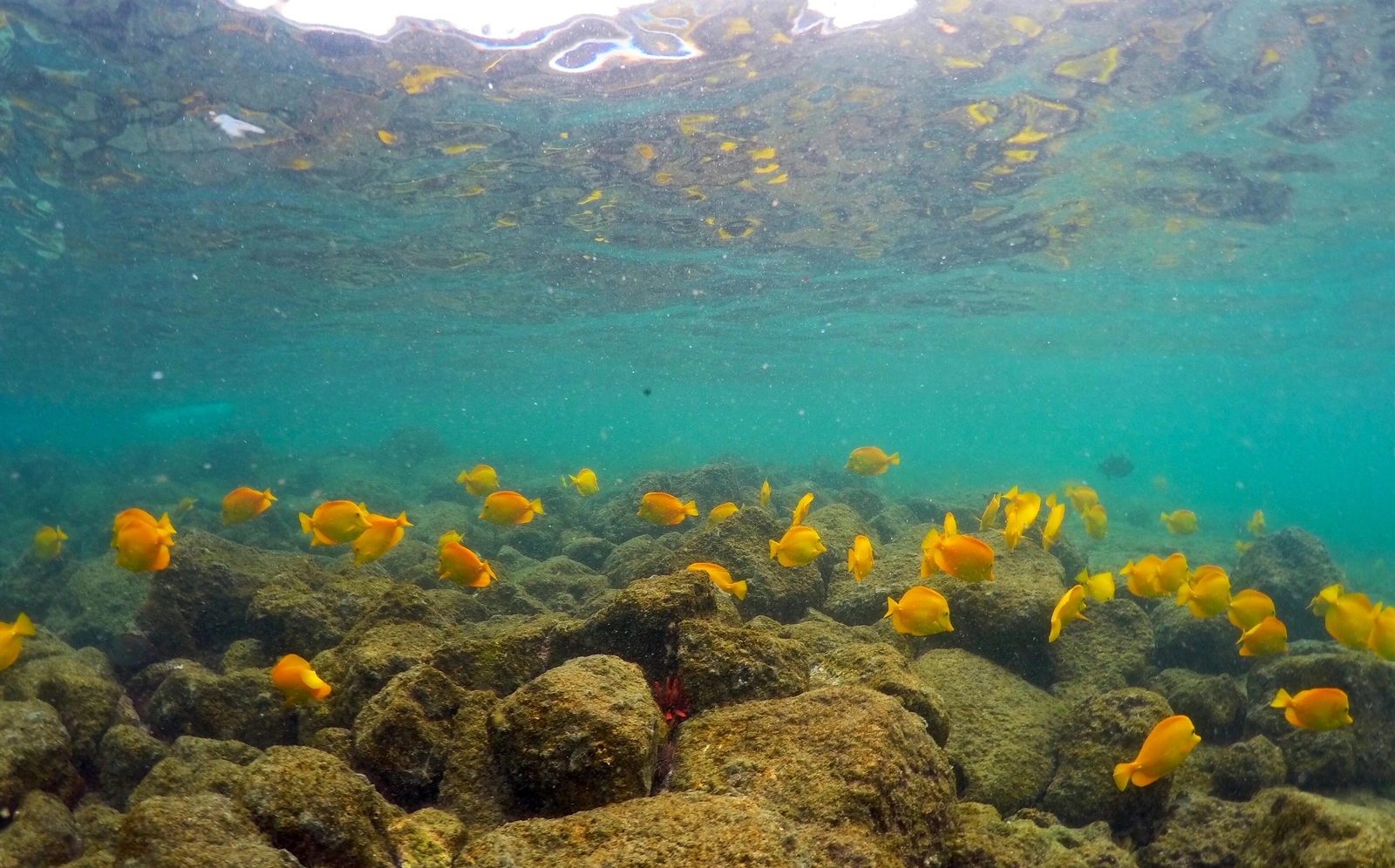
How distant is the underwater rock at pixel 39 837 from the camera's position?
357 centimetres

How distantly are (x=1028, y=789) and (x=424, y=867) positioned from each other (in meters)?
4.07

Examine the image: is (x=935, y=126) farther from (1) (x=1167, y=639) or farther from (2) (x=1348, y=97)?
(1) (x=1167, y=639)

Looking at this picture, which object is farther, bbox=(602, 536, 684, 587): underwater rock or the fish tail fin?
bbox=(602, 536, 684, 587): underwater rock

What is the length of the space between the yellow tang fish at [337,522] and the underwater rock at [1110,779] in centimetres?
606

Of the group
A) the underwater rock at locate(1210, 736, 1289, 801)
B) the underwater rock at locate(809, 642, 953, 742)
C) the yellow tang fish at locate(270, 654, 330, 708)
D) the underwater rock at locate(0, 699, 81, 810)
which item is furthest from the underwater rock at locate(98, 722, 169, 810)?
the underwater rock at locate(1210, 736, 1289, 801)

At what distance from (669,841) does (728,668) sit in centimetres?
153

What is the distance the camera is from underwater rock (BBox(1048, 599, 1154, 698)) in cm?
638

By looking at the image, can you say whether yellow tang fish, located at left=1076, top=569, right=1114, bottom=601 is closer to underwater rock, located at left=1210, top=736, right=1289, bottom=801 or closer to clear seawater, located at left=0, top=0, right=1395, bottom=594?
underwater rock, located at left=1210, top=736, right=1289, bottom=801

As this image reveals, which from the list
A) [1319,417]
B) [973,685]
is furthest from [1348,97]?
[1319,417]

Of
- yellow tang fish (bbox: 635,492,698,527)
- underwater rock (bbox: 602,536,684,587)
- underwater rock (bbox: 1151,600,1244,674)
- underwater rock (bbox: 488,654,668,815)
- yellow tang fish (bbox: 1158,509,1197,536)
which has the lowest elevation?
yellow tang fish (bbox: 1158,509,1197,536)

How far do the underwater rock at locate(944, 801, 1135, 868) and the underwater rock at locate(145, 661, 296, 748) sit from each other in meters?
4.51

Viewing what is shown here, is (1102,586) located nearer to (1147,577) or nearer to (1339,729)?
(1147,577)

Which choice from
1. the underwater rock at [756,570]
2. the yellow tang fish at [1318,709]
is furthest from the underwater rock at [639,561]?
the yellow tang fish at [1318,709]

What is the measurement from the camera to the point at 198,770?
3861 millimetres
